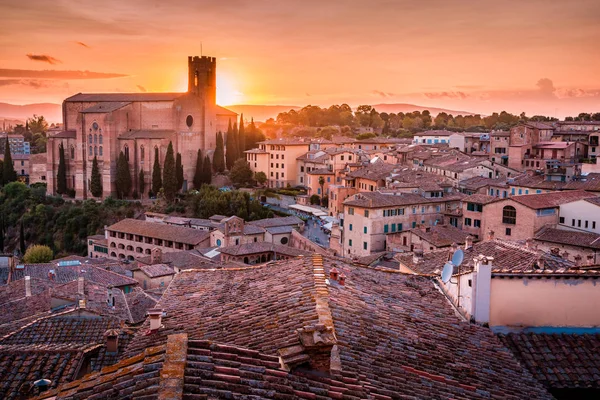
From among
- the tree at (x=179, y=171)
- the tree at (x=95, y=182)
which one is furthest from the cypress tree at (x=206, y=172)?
the tree at (x=95, y=182)

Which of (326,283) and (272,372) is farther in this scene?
(326,283)

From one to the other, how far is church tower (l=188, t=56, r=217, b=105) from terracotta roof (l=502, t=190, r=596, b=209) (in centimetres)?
4213

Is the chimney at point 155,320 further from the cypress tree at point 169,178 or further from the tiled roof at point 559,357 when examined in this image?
the cypress tree at point 169,178

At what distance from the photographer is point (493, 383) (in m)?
6.89

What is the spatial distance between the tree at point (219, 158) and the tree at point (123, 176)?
28.4ft

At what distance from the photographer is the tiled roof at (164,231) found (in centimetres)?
4331

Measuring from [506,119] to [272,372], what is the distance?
11064cm

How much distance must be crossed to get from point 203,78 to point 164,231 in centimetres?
2688

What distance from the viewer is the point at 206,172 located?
6247 cm

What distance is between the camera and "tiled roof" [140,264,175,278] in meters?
31.9

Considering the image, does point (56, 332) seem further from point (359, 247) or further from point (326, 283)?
point (359, 247)

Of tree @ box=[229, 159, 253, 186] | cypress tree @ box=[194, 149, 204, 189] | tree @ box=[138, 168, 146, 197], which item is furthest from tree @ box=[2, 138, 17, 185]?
tree @ box=[229, 159, 253, 186]

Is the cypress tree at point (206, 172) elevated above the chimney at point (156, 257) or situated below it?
above

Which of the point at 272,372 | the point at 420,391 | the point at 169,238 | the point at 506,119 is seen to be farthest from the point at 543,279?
the point at 506,119
